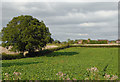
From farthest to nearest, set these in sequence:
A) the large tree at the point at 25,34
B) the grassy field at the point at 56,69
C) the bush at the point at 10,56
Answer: the bush at the point at 10,56, the large tree at the point at 25,34, the grassy field at the point at 56,69

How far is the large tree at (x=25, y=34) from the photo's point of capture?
3370 cm

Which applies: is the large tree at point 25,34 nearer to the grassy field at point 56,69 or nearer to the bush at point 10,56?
the bush at point 10,56

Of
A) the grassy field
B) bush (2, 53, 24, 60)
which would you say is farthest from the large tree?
the grassy field

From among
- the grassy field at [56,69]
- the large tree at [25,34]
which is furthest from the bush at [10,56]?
the grassy field at [56,69]

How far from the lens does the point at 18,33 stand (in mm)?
34500

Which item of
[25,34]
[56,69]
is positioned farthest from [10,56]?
[56,69]

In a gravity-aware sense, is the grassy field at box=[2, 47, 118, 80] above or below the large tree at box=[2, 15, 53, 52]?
below

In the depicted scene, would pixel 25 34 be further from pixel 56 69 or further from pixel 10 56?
pixel 56 69

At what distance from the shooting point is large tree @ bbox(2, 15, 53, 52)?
111 ft

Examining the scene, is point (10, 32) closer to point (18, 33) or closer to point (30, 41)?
point (18, 33)

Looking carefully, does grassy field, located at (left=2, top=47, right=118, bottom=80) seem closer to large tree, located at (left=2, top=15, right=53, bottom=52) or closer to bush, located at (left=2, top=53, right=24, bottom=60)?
bush, located at (left=2, top=53, right=24, bottom=60)

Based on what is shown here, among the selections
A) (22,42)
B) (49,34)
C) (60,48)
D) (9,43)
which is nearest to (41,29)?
(49,34)

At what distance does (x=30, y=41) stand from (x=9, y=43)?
15.4 ft

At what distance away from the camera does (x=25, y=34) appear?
33750 mm
